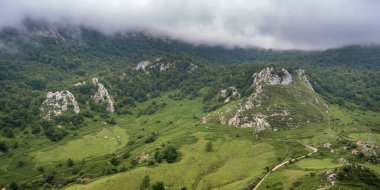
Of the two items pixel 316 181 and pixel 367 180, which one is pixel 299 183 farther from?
pixel 367 180

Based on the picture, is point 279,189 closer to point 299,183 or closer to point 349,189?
point 299,183

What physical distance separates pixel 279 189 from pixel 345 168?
34.2 meters

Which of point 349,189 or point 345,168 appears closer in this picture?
point 349,189

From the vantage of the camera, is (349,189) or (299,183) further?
(299,183)

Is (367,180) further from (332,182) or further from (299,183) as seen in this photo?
(299,183)

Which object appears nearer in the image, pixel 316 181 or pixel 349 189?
pixel 349 189

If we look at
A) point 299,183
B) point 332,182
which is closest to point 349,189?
point 332,182

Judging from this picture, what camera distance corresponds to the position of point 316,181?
633 ft

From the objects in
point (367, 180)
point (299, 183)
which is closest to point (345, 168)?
point (367, 180)

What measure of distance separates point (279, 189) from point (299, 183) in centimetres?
1068

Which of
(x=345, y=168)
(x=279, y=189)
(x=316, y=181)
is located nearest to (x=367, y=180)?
(x=345, y=168)

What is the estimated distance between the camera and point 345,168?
194m

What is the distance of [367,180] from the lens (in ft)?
617

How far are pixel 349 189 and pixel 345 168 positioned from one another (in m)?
17.2
